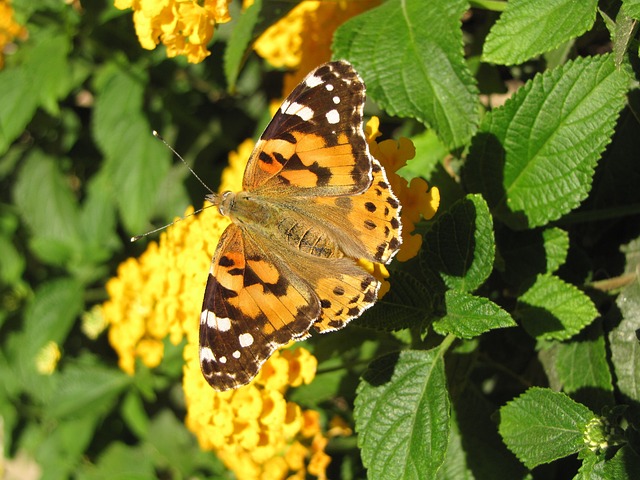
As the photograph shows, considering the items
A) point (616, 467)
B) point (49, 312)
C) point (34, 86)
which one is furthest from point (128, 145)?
point (616, 467)

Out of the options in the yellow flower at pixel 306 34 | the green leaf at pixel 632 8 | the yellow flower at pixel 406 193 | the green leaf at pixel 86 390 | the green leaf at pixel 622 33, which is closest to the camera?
the green leaf at pixel 632 8

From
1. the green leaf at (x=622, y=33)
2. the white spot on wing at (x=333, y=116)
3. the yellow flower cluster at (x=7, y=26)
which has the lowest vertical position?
the green leaf at (x=622, y=33)

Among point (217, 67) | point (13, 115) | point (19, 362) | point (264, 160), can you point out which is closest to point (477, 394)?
point (264, 160)

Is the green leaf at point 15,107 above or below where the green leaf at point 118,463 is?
above

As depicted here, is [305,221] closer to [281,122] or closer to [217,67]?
[281,122]

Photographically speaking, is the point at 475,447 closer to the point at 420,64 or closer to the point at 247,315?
the point at 247,315

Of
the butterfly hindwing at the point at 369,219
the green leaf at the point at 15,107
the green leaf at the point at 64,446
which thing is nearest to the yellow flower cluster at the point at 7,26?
the green leaf at the point at 15,107

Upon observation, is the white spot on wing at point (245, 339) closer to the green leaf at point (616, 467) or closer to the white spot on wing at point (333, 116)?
the white spot on wing at point (333, 116)
